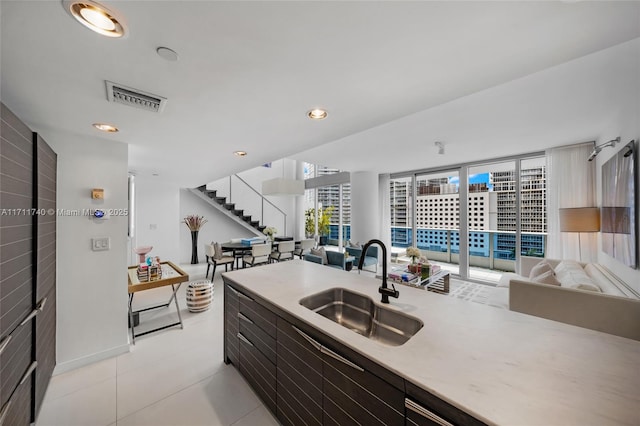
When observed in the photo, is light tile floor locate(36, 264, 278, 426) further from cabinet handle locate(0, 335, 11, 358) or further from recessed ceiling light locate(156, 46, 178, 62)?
recessed ceiling light locate(156, 46, 178, 62)

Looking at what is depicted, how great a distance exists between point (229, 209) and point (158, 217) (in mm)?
1872

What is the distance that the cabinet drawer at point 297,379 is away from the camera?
4.18ft

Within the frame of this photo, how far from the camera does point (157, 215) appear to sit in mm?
6000

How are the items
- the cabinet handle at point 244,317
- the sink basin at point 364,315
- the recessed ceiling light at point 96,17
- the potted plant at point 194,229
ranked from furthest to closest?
the potted plant at point 194,229 → the cabinet handle at point 244,317 → the sink basin at point 364,315 → the recessed ceiling light at point 96,17

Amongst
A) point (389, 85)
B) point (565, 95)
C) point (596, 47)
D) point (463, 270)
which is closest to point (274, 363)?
point (389, 85)

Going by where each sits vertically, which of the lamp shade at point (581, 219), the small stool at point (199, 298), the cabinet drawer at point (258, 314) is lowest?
the small stool at point (199, 298)

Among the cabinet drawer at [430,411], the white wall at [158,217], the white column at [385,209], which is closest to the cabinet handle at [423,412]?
the cabinet drawer at [430,411]

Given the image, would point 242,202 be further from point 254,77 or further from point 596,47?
point 596,47

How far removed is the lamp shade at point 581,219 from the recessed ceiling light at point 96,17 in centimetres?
495

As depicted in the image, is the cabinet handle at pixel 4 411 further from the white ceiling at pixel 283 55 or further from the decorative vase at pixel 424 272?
the decorative vase at pixel 424 272

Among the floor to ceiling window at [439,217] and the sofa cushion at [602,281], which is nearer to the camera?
the sofa cushion at [602,281]

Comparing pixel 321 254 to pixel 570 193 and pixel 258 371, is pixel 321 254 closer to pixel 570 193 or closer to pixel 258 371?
pixel 258 371

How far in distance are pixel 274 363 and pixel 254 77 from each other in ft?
5.98

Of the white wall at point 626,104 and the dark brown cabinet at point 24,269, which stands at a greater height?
the white wall at point 626,104
